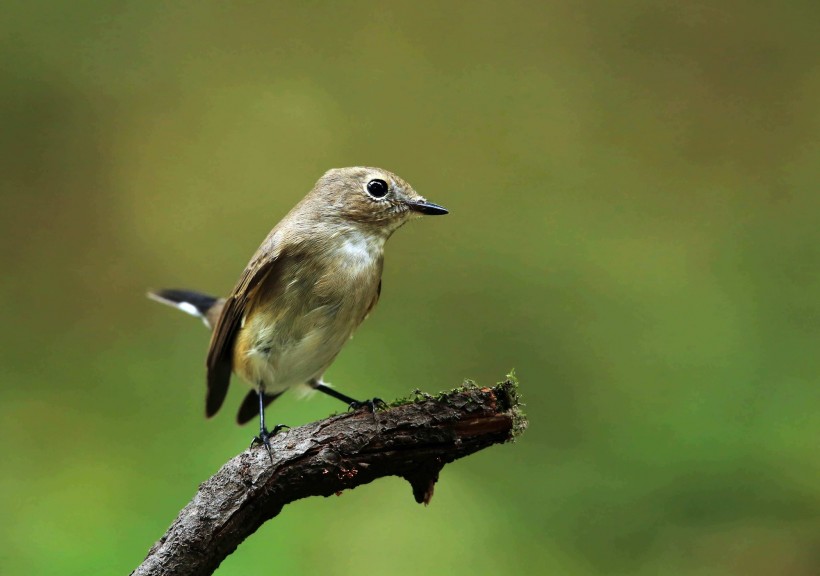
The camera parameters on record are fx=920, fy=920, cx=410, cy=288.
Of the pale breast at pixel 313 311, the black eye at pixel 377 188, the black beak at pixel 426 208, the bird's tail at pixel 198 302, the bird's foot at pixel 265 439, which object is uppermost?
the black eye at pixel 377 188

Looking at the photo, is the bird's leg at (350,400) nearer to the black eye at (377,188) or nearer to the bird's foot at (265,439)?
the bird's foot at (265,439)

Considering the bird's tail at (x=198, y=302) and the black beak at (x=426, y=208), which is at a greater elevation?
the black beak at (x=426, y=208)

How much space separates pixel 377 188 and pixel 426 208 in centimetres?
18

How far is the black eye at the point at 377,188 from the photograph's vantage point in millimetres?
3012

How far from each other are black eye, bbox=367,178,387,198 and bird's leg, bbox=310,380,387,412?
2.22ft

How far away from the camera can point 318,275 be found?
2.95 m

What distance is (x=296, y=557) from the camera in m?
4.35

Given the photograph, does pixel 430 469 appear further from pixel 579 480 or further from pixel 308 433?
pixel 579 480

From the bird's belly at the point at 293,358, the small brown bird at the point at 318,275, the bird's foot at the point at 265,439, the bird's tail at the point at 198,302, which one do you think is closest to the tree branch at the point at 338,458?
the bird's foot at the point at 265,439

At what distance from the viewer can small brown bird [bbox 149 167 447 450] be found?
2.96 metres

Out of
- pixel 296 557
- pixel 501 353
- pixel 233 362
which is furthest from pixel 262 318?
pixel 501 353

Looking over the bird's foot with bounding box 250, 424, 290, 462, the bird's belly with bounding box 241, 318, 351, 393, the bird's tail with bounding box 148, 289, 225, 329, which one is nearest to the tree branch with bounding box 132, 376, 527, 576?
the bird's foot with bounding box 250, 424, 290, 462

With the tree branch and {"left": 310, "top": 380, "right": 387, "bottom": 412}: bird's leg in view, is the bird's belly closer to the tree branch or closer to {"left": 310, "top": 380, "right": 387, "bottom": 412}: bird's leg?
{"left": 310, "top": 380, "right": 387, "bottom": 412}: bird's leg

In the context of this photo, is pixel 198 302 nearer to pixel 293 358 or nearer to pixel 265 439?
pixel 293 358
